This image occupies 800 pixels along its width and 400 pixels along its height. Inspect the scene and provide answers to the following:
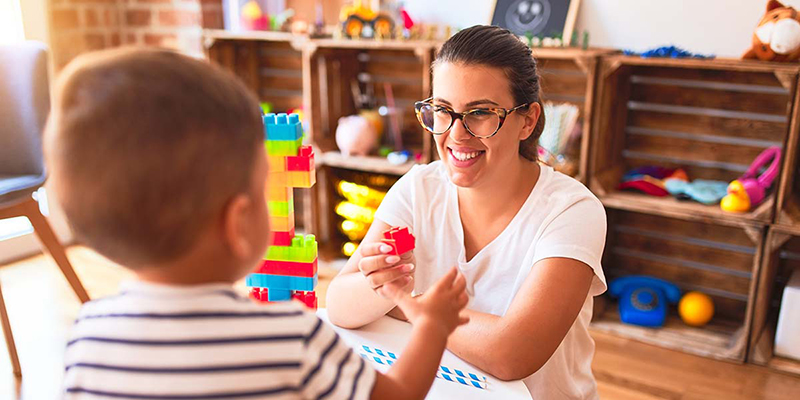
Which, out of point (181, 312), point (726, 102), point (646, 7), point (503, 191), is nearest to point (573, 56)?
point (646, 7)

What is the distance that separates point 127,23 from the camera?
3.65m

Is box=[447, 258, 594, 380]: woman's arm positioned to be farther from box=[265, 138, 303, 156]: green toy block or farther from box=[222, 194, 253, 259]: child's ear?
box=[222, 194, 253, 259]: child's ear

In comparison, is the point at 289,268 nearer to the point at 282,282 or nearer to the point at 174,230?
the point at 282,282

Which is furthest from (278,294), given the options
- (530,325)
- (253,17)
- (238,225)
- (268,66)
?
(268,66)

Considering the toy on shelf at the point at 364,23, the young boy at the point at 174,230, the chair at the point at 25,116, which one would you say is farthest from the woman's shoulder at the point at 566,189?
the chair at the point at 25,116

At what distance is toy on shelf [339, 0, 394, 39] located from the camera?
112 inches

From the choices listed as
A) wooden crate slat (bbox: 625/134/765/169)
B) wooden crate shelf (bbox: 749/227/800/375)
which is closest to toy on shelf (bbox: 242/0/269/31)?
wooden crate slat (bbox: 625/134/765/169)

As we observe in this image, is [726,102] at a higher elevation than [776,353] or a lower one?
higher

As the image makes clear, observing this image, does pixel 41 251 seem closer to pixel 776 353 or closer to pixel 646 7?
pixel 646 7

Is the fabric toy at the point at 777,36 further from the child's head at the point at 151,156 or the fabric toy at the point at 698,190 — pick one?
the child's head at the point at 151,156

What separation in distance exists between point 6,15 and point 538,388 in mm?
3080

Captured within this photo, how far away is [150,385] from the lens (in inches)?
23.2

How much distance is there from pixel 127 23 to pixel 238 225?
3.44 metres

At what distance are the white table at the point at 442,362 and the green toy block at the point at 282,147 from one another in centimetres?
33
